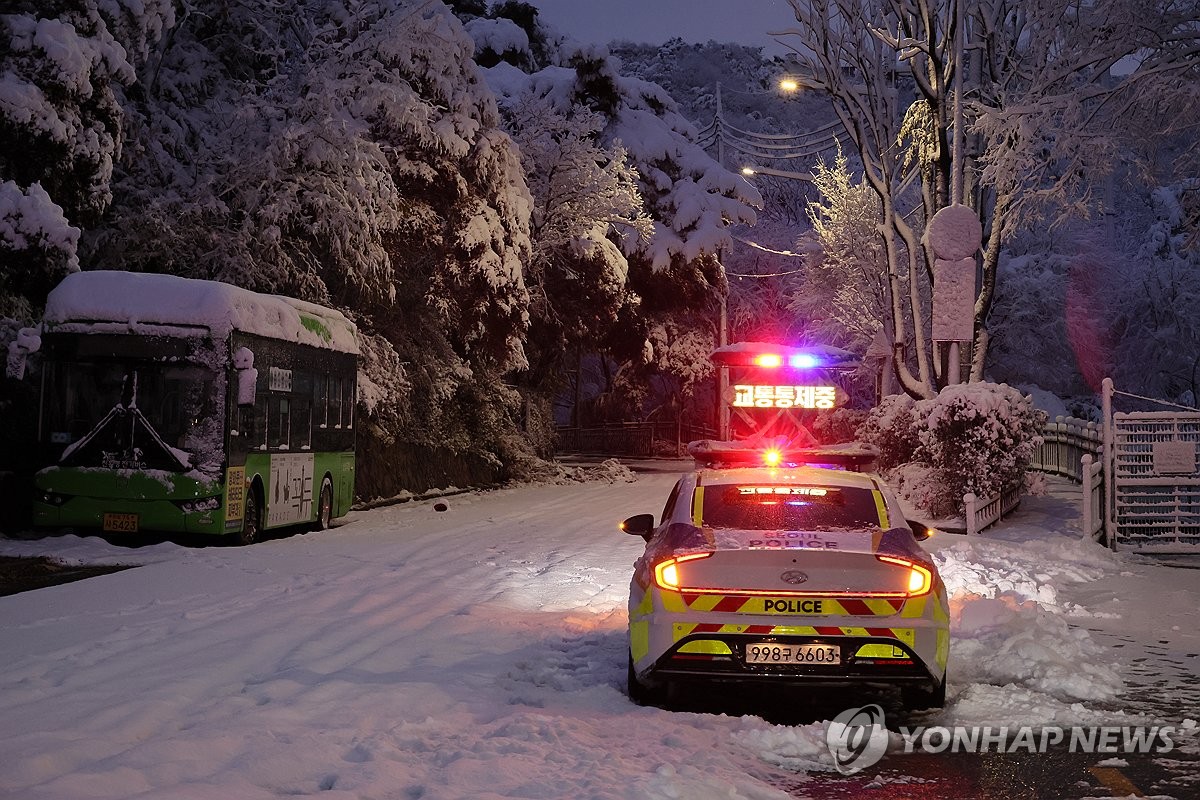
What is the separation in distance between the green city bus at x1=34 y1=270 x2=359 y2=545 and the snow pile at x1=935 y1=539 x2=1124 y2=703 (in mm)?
9546

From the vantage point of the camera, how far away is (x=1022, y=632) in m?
10.2

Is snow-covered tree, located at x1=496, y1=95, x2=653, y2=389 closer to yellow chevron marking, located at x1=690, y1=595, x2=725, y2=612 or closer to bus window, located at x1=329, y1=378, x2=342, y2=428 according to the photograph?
bus window, located at x1=329, y1=378, x2=342, y2=428

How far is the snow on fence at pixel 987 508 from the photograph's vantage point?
20.9 meters

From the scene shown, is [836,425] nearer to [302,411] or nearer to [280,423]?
[302,411]

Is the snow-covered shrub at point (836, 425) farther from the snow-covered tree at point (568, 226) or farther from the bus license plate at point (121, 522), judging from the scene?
the bus license plate at point (121, 522)

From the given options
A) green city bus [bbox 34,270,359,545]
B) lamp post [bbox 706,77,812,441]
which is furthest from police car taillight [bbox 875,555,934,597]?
lamp post [bbox 706,77,812,441]

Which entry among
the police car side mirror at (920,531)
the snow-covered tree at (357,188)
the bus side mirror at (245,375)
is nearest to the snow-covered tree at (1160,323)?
the snow-covered tree at (357,188)

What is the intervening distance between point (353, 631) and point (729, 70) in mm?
88255

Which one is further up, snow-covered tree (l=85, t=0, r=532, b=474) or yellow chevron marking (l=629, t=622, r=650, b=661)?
snow-covered tree (l=85, t=0, r=532, b=474)

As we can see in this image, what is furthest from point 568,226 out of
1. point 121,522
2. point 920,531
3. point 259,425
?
point 920,531

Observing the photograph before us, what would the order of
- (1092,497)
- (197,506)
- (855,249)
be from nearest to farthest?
(197,506), (1092,497), (855,249)

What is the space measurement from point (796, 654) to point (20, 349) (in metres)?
13.6

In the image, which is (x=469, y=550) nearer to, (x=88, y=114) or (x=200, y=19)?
(x=88, y=114)

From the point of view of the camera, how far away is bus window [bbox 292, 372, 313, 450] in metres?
21.1
